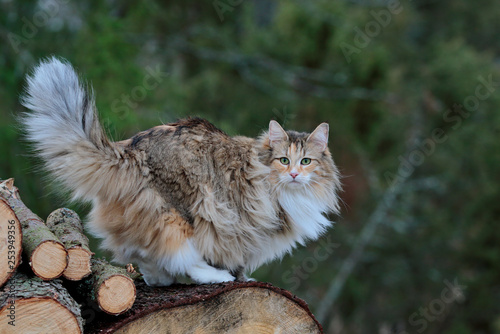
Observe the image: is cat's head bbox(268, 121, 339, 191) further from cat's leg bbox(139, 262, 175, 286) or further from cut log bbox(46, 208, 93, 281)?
cut log bbox(46, 208, 93, 281)

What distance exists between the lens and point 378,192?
1152 cm

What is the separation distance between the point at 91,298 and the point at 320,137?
1.90 meters

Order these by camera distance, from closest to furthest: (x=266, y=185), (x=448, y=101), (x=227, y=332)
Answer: (x=227, y=332) < (x=266, y=185) < (x=448, y=101)

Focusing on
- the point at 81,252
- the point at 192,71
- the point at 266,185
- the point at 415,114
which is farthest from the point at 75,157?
the point at 415,114

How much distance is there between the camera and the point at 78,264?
9.31 ft

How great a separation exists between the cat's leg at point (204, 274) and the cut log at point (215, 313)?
251mm

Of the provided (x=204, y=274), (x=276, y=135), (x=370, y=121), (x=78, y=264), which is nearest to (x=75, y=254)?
(x=78, y=264)

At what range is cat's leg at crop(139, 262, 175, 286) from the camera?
12.0ft

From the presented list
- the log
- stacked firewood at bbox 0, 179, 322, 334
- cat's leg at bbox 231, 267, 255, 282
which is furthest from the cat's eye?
the log

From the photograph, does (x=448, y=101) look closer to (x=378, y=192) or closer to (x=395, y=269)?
(x=378, y=192)

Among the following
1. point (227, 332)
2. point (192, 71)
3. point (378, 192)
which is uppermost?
point (192, 71)

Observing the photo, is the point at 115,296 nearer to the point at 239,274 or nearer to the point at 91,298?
the point at 91,298

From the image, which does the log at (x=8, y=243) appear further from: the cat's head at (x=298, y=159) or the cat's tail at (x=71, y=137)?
the cat's head at (x=298, y=159)

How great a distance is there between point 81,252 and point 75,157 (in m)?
0.67
